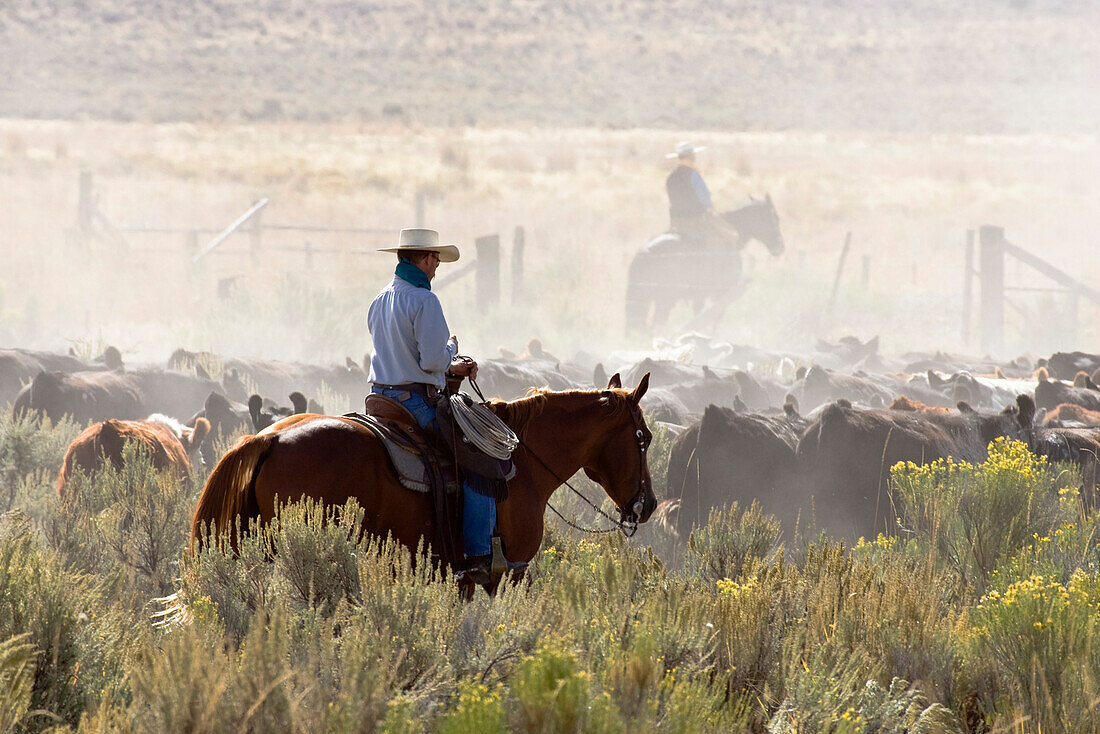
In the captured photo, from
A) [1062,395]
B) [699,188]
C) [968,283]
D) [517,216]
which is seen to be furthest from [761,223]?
[517,216]

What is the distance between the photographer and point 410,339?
569cm

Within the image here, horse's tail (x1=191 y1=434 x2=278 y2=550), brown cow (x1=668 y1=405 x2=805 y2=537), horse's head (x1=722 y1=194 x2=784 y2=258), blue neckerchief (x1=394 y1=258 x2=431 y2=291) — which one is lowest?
brown cow (x1=668 y1=405 x2=805 y2=537)

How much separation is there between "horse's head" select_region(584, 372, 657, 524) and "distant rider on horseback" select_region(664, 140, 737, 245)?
70.4 ft

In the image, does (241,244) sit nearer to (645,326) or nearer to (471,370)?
(645,326)

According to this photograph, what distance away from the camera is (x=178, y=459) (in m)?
9.54

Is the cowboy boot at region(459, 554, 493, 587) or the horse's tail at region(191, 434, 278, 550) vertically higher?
the horse's tail at region(191, 434, 278, 550)

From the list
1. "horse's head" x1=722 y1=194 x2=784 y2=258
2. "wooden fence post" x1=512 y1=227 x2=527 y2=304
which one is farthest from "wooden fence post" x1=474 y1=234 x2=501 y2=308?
"horse's head" x1=722 y1=194 x2=784 y2=258

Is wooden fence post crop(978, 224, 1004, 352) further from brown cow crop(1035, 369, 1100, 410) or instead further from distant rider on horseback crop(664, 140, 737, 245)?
brown cow crop(1035, 369, 1100, 410)

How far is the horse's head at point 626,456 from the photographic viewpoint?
20.8 feet

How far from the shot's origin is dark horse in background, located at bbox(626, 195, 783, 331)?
26891 millimetres

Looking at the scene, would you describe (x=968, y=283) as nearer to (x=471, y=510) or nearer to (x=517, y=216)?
(x=517, y=216)

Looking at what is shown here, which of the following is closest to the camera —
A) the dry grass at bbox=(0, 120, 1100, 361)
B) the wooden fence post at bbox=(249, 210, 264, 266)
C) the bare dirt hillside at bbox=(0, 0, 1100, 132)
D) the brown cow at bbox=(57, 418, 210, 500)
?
the brown cow at bbox=(57, 418, 210, 500)

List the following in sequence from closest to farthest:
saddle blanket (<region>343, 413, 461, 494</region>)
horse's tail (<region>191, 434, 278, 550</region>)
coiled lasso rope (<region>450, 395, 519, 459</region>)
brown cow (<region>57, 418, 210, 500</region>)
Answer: horse's tail (<region>191, 434, 278, 550</region>)
saddle blanket (<region>343, 413, 461, 494</region>)
coiled lasso rope (<region>450, 395, 519, 459</region>)
brown cow (<region>57, 418, 210, 500</region>)

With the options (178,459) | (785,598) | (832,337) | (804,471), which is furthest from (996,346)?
(785,598)
